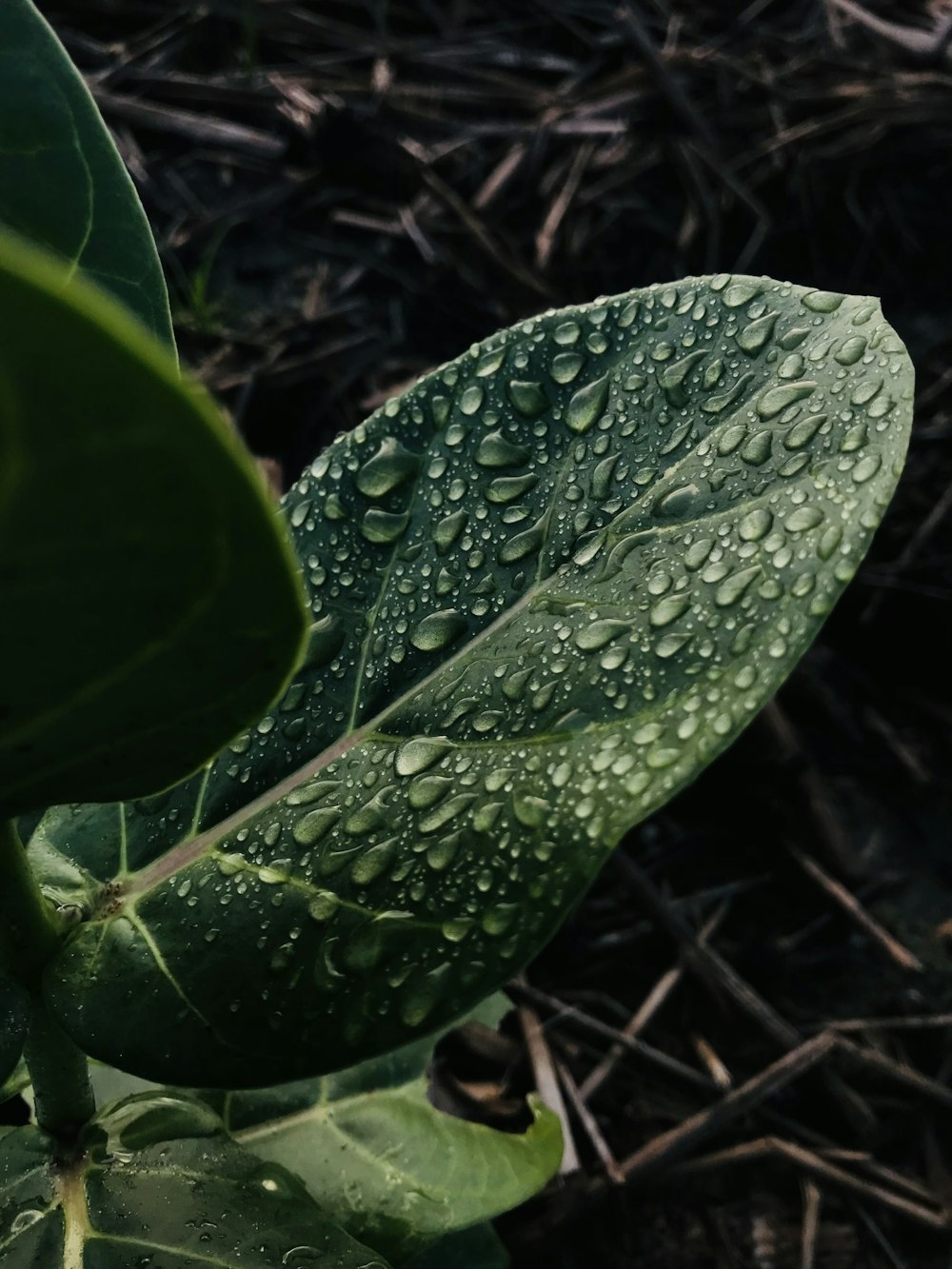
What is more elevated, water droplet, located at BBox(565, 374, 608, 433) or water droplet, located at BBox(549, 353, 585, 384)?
water droplet, located at BBox(549, 353, 585, 384)

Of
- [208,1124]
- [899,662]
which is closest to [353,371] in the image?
[899,662]

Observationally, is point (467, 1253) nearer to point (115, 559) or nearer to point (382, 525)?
point (382, 525)

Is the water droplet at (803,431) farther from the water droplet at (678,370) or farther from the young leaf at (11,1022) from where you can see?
A: the young leaf at (11,1022)

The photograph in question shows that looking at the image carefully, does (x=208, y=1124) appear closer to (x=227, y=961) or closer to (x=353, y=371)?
(x=227, y=961)

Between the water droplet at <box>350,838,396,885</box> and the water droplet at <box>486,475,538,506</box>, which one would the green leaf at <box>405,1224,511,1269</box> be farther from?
the water droplet at <box>486,475,538,506</box>

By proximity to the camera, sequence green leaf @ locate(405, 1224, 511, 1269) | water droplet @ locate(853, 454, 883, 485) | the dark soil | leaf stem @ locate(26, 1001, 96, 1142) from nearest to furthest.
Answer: water droplet @ locate(853, 454, 883, 485) < leaf stem @ locate(26, 1001, 96, 1142) < green leaf @ locate(405, 1224, 511, 1269) < the dark soil

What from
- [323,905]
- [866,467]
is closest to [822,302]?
[866,467]

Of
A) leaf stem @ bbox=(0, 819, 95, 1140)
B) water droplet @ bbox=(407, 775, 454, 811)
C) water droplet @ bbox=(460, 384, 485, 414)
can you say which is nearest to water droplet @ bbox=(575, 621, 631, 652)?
water droplet @ bbox=(407, 775, 454, 811)
